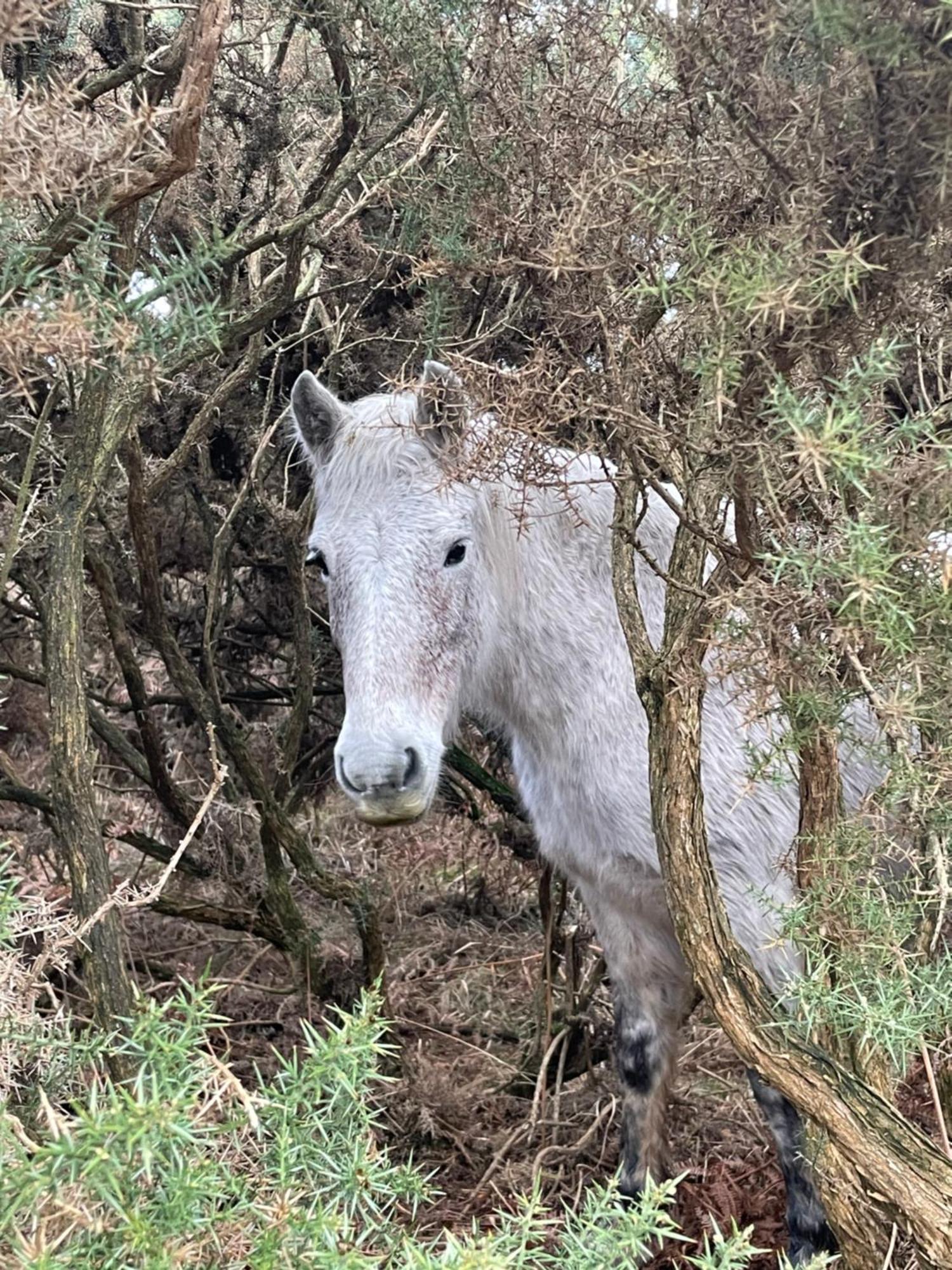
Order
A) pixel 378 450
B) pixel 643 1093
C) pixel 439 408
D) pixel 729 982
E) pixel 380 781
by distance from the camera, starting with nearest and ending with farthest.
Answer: pixel 729 982 < pixel 380 781 < pixel 439 408 < pixel 378 450 < pixel 643 1093

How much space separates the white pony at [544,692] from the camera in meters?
2.52

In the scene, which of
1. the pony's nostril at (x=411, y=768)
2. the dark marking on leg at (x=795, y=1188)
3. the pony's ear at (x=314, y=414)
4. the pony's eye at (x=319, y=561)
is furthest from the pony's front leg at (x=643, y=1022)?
the pony's ear at (x=314, y=414)

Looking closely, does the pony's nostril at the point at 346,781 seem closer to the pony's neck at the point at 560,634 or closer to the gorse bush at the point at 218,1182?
the pony's neck at the point at 560,634

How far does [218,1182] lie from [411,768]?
120cm

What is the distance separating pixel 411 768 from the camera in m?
2.41

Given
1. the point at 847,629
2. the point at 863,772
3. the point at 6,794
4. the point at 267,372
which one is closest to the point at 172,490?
the point at 267,372

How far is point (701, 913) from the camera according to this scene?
1907 mm

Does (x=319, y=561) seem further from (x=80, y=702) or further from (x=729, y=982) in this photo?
(x=729, y=982)

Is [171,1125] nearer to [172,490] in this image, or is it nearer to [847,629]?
[847,629]

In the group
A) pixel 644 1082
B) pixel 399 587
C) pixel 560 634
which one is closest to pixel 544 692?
pixel 560 634

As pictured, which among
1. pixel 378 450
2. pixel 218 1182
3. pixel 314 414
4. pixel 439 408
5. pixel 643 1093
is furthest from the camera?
pixel 643 1093

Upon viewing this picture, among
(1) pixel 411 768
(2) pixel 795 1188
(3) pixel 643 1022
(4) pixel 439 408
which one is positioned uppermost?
(4) pixel 439 408

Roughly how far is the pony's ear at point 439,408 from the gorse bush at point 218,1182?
115 centimetres

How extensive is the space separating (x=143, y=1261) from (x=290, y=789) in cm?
320
